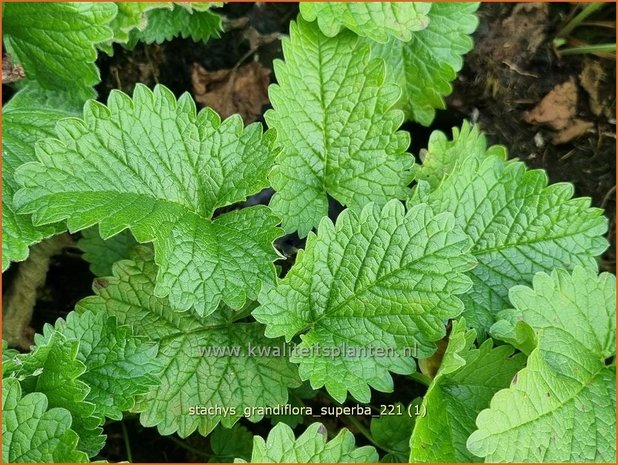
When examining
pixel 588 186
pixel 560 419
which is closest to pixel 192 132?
pixel 560 419

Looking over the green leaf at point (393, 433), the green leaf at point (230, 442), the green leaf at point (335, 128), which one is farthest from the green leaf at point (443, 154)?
the green leaf at point (230, 442)

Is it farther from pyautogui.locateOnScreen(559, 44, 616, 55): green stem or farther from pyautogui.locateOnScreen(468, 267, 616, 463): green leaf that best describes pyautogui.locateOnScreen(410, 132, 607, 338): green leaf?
pyautogui.locateOnScreen(559, 44, 616, 55): green stem

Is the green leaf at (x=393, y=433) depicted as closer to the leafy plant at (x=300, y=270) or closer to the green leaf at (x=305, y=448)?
the leafy plant at (x=300, y=270)

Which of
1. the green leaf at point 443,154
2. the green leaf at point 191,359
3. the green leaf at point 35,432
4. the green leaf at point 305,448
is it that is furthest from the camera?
the green leaf at point 443,154

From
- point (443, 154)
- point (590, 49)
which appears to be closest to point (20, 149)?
point (443, 154)

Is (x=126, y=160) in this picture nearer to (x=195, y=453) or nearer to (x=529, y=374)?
(x=195, y=453)

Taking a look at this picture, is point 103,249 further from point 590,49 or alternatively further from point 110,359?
point 590,49
